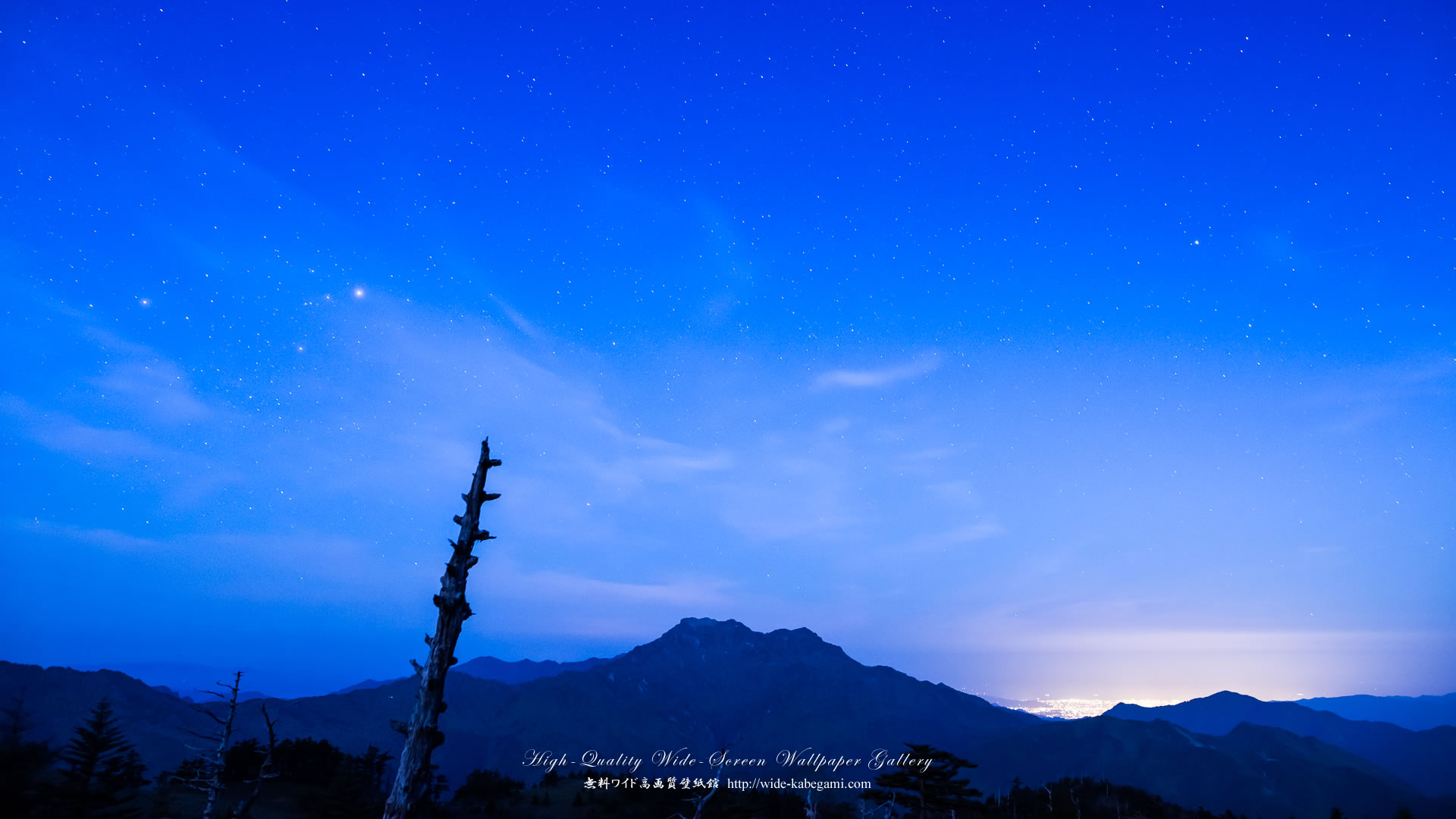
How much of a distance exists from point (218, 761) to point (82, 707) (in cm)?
20960

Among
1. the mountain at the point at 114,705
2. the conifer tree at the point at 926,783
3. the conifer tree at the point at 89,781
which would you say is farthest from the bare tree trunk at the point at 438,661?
the mountain at the point at 114,705

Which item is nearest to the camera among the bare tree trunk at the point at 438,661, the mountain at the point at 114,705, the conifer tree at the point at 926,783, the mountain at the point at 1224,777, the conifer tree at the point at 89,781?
the bare tree trunk at the point at 438,661

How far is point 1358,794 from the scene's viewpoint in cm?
16975

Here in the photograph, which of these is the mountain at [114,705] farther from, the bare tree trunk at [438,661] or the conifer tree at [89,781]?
the bare tree trunk at [438,661]

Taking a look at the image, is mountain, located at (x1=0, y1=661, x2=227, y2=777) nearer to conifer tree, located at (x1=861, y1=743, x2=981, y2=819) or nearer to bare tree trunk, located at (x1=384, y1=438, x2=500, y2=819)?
conifer tree, located at (x1=861, y1=743, x2=981, y2=819)

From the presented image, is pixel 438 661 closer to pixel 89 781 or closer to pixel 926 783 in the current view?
pixel 926 783

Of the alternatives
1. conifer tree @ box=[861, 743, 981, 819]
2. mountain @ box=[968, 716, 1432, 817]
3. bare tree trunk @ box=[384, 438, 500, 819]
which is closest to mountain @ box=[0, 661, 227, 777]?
conifer tree @ box=[861, 743, 981, 819]

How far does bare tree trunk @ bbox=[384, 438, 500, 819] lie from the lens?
11133 mm

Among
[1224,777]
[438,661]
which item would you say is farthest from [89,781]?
[1224,777]

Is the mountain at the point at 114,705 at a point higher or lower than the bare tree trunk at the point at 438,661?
lower

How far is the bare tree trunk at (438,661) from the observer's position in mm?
11133

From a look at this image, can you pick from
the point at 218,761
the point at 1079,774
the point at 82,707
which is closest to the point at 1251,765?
the point at 1079,774

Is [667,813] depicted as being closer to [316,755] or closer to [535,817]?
→ [535,817]

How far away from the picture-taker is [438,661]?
11.7 meters
